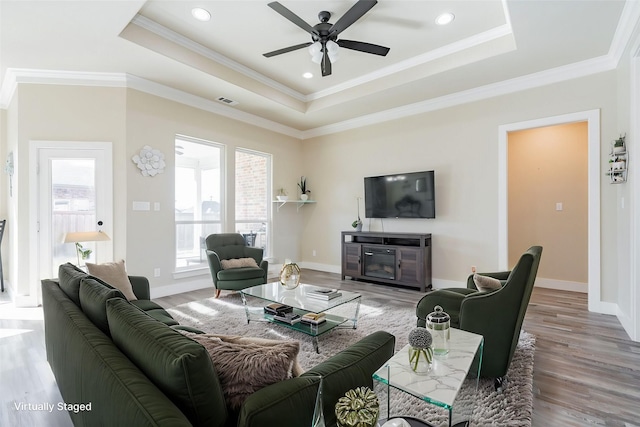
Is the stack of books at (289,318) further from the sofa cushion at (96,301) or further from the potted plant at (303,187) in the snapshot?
the potted plant at (303,187)

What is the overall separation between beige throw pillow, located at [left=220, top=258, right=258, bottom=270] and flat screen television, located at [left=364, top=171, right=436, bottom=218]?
2.24 metres

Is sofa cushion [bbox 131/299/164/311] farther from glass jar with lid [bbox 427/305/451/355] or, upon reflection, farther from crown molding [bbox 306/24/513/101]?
crown molding [bbox 306/24/513/101]

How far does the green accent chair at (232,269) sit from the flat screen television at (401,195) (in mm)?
2149

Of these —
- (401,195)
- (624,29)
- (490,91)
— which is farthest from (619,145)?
(401,195)

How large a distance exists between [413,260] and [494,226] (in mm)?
1208

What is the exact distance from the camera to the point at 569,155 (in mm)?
4789

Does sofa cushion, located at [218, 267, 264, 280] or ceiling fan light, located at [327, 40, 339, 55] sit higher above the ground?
ceiling fan light, located at [327, 40, 339, 55]

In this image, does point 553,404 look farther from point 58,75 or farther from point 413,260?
point 58,75

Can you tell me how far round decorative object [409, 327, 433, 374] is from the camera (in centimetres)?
137

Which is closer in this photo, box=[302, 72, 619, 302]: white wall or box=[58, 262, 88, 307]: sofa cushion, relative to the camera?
box=[58, 262, 88, 307]: sofa cushion

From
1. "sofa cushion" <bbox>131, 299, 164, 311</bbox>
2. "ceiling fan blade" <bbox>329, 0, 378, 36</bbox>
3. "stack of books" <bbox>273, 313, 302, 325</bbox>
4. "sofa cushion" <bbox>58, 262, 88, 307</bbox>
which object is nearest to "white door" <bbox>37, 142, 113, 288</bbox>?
"sofa cushion" <bbox>131, 299, 164, 311</bbox>

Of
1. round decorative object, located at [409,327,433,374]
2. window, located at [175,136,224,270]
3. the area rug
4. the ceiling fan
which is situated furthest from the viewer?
window, located at [175,136,224,270]

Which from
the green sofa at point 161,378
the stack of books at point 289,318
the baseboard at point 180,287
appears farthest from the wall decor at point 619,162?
the baseboard at point 180,287

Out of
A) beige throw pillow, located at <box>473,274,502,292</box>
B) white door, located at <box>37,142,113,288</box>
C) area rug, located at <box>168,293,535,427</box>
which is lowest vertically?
area rug, located at <box>168,293,535,427</box>
